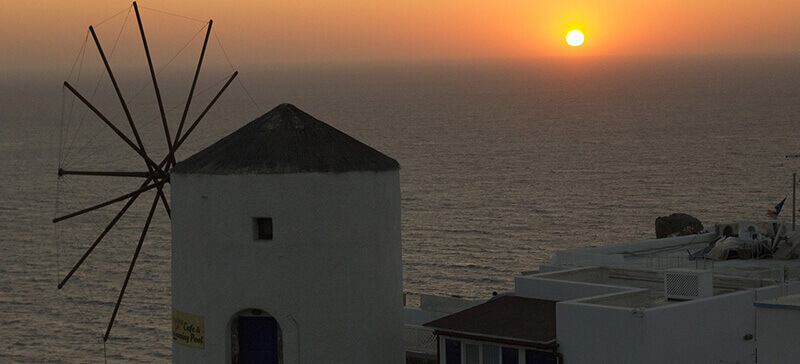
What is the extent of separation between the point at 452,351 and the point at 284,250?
174 inches

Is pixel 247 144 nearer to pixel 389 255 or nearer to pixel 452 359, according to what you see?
pixel 389 255

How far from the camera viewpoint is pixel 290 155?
1255 inches

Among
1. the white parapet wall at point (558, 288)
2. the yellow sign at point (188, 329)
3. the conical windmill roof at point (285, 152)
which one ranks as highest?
the conical windmill roof at point (285, 152)

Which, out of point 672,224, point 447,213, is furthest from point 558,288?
point 447,213

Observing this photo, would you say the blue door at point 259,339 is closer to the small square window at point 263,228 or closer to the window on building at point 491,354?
the small square window at point 263,228

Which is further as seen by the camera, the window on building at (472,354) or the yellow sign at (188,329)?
the yellow sign at (188,329)

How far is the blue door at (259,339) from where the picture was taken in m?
31.8

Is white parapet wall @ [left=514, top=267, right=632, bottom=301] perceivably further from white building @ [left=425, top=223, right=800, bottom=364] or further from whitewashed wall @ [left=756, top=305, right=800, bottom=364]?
whitewashed wall @ [left=756, top=305, right=800, bottom=364]

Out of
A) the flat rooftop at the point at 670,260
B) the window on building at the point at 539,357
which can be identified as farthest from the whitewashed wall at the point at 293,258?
the flat rooftop at the point at 670,260

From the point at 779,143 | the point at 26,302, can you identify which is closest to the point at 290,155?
the point at 26,302

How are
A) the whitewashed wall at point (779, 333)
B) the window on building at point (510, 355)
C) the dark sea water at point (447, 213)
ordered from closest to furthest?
1. the whitewashed wall at point (779, 333)
2. the window on building at point (510, 355)
3. the dark sea water at point (447, 213)

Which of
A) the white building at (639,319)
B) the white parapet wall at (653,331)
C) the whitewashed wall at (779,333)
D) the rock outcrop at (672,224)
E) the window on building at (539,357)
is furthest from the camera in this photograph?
the rock outcrop at (672,224)

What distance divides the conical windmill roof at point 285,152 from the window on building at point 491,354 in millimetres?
5048

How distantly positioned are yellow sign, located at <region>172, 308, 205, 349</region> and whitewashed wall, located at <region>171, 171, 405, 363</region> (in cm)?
19
